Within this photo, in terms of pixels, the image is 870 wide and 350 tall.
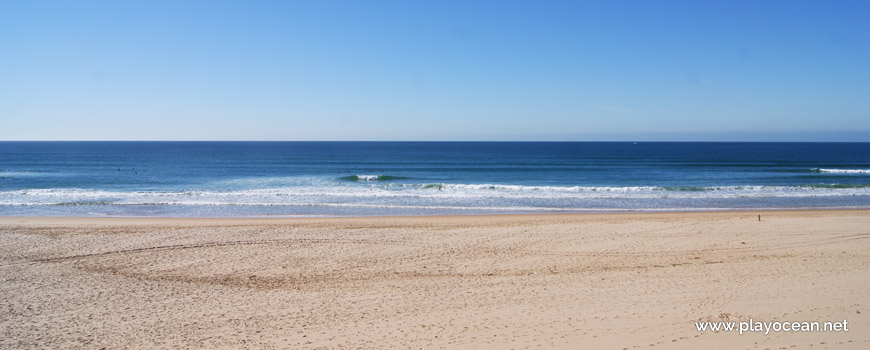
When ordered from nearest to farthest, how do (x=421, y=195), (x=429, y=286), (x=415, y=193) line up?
(x=429, y=286), (x=421, y=195), (x=415, y=193)

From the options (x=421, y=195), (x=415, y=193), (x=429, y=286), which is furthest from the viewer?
(x=415, y=193)

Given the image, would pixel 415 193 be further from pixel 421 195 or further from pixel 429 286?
pixel 429 286

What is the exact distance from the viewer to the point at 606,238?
13.2 metres

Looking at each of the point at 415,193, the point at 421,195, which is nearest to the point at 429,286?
the point at 421,195

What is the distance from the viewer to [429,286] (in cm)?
881

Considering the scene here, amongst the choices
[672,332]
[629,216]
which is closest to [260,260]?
[672,332]

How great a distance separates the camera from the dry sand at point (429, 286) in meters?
6.63

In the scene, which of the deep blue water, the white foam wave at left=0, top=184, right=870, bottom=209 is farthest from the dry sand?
the white foam wave at left=0, top=184, right=870, bottom=209

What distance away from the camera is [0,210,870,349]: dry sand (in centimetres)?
663

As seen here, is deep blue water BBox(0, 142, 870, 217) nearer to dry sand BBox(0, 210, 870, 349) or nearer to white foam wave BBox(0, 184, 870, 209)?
white foam wave BBox(0, 184, 870, 209)

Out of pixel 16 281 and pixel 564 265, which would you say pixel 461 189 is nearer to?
pixel 564 265

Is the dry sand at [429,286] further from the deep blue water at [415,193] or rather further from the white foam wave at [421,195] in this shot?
the white foam wave at [421,195]

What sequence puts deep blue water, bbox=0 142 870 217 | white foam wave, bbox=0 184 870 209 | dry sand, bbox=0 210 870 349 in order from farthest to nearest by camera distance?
white foam wave, bbox=0 184 870 209 → deep blue water, bbox=0 142 870 217 → dry sand, bbox=0 210 870 349

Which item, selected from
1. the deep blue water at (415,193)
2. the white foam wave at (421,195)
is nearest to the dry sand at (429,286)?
the deep blue water at (415,193)
